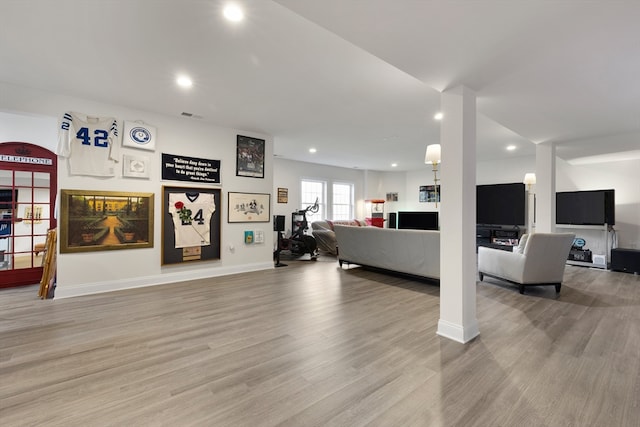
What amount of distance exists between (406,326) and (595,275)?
4842 mm

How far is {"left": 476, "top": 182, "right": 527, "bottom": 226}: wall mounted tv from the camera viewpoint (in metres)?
7.15

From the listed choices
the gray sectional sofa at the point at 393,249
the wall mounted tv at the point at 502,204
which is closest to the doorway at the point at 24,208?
the gray sectional sofa at the point at 393,249

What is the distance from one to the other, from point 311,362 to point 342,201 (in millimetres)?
7712

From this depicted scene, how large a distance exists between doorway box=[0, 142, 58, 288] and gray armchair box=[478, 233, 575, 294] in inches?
274

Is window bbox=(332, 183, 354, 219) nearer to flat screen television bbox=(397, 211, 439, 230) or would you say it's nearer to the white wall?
flat screen television bbox=(397, 211, 439, 230)

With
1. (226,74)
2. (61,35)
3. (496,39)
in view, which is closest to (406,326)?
(496,39)

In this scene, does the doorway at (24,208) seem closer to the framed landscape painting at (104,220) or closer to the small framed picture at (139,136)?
the framed landscape painting at (104,220)

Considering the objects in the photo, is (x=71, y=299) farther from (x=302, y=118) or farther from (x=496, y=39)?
(x=496, y=39)

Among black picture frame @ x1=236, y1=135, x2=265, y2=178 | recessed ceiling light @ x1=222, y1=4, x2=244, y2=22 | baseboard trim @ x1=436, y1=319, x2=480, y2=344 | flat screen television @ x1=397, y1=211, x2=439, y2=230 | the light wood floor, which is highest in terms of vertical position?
recessed ceiling light @ x1=222, y1=4, x2=244, y2=22

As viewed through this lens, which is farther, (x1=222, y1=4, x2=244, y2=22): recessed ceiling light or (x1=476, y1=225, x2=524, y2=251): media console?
(x1=476, y1=225, x2=524, y2=251): media console

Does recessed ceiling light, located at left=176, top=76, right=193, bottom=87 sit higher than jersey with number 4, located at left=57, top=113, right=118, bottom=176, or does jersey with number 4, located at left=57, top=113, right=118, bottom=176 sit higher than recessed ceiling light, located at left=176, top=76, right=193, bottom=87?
recessed ceiling light, located at left=176, top=76, right=193, bottom=87

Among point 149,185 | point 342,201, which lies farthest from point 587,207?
point 149,185

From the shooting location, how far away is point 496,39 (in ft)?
6.31

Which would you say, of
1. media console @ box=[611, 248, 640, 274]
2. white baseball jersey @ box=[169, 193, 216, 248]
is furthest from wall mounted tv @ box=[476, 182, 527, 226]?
white baseball jersey @ box=[169, 193, 216, 248]
